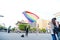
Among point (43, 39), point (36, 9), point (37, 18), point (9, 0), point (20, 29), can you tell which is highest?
point (9, 0)

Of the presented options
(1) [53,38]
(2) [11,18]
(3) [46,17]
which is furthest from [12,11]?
(1) [53,38]

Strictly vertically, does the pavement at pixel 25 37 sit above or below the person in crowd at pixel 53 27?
below

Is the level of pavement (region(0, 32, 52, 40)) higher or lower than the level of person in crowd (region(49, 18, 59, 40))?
lower

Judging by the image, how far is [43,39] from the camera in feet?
6.81

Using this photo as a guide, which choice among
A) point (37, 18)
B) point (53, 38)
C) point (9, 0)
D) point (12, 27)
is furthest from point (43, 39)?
point (9, 0)

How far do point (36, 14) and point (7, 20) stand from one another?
41cm

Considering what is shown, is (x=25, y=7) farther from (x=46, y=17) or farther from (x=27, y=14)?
(x=46, y=17)

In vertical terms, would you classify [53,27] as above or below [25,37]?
above

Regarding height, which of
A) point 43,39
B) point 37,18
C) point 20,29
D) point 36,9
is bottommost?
point 43,39

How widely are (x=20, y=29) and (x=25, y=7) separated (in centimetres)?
31

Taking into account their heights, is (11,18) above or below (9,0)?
below

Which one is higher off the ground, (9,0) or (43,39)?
(9,0)

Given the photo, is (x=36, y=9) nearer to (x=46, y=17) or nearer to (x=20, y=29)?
(x=46, y=17)

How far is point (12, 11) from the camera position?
6.85 ft
